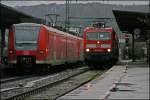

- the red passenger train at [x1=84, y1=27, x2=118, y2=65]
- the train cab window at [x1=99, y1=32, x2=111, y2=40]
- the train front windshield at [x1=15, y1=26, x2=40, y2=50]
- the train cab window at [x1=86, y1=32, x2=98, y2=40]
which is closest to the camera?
the train front windshield at [x1=15, y1=26, x2=40, y2=50]

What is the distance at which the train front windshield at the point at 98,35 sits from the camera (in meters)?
37.1

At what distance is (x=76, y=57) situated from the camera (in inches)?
1757

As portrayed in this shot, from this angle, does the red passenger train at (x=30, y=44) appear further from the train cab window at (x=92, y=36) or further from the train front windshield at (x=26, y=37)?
the train cab window at (x=92, y=36)

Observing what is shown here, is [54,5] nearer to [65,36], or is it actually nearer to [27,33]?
[65,36]

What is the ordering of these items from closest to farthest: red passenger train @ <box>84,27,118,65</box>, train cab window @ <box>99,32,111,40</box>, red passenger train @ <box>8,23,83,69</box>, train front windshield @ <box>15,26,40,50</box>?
red passenger train @ <box>8,23,83,69</box> → train front windshield @ <box>15,26,40,50</box> → red passenger train @ <box>84,27,118,65</box> → train cab window @ <box>99,32,111,40</box>

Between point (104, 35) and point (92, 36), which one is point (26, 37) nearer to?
point (92, 36)

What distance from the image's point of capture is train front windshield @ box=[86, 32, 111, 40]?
1462 inches

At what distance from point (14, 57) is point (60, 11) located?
4504 cm

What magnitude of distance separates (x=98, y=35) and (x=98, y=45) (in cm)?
87

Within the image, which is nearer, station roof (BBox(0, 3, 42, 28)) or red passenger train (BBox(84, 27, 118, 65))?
station roof (BBox(0, 3, 42, 28))

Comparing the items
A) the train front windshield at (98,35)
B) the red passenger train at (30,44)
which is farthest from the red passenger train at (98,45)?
the red passenger train at (30,44)

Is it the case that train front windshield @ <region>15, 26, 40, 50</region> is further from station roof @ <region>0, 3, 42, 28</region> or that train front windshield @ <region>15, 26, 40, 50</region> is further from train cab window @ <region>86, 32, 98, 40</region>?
train cab window @ <region>86, 32, 98, 40</region>

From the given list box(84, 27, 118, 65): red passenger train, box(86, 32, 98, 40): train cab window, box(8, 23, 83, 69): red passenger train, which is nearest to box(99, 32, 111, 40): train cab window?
box(84, 27, 118, 65): red passenger train

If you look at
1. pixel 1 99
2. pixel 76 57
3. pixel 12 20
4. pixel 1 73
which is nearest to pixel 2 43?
pixel 12 20
